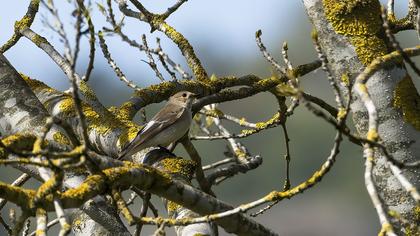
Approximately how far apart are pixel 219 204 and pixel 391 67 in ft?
4.86

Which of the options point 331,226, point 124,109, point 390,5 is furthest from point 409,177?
point 331,226

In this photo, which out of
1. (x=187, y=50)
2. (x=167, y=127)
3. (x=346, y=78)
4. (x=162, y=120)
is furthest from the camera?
(x=162, y=120)

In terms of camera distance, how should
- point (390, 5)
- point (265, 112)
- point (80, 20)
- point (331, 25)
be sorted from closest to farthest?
1. point (80, 20)
2. point (331, 25)
3. point (390, 5)
4. point (265, 112)

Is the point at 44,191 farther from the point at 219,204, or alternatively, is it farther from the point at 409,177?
the point at 409,177

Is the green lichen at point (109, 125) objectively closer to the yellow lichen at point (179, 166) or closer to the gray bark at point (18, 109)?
the gray bark at point (18, 109)

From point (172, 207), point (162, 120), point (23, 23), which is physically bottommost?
point (172, 207)

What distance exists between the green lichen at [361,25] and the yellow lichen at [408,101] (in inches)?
9.5

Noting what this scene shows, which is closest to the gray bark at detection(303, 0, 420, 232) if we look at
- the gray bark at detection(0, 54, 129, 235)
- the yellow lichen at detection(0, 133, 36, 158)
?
the gray bark at detection(0, 54, 129, 235)

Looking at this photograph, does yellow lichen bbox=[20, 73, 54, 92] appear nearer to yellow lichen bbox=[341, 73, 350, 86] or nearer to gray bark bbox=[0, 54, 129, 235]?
gray bark bbox=[0, 54, 129, 235]

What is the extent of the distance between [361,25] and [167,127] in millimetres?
3739

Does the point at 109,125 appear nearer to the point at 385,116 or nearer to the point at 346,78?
the point at 385,116

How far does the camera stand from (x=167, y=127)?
9.27m

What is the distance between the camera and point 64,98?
691cm

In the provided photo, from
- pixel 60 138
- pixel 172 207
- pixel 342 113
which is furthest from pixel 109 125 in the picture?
pixel 342 113
